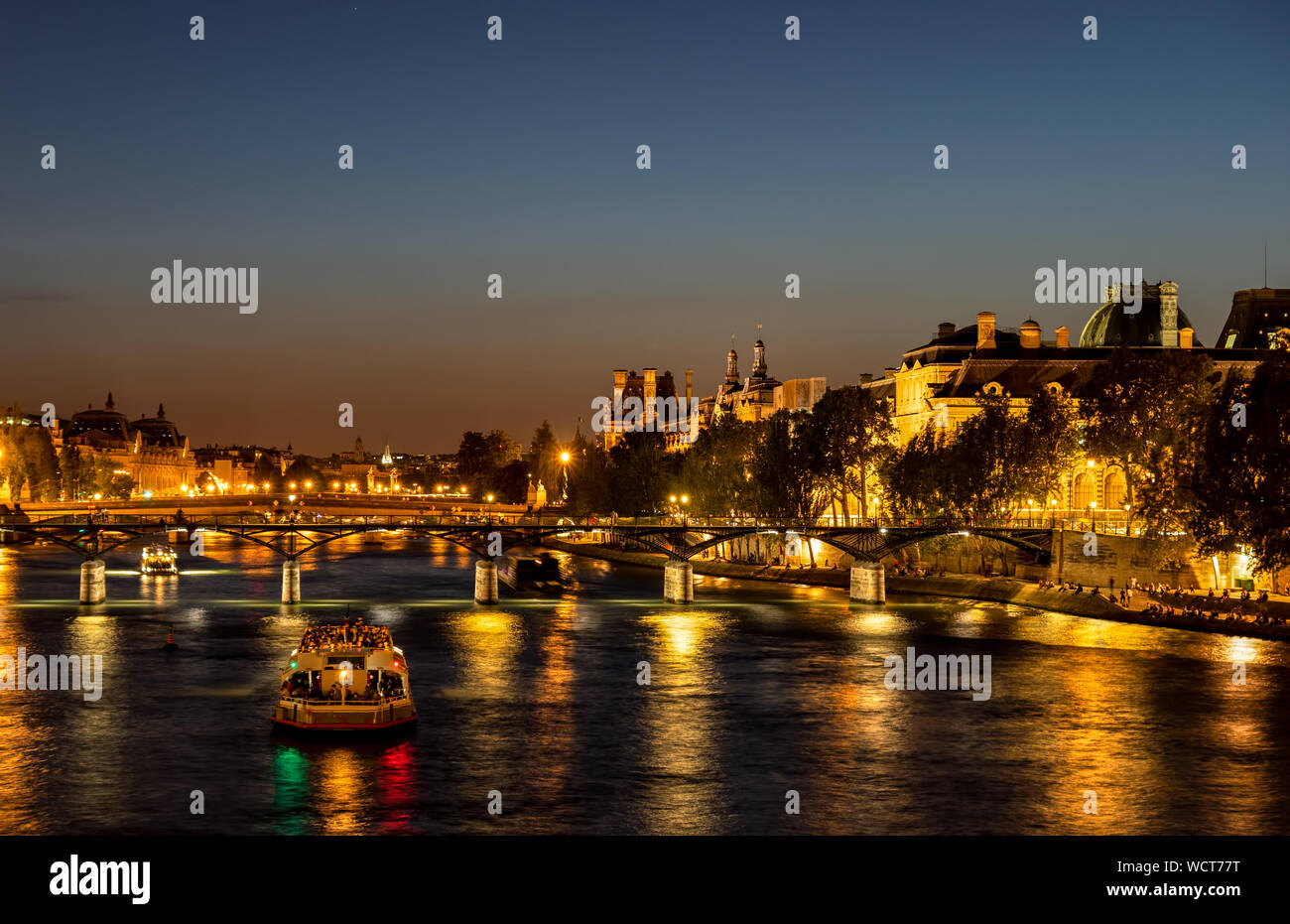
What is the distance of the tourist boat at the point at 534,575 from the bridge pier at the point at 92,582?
27847mm

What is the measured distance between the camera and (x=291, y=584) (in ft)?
277

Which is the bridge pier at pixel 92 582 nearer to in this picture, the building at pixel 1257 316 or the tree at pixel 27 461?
the tree at pixel 27 461

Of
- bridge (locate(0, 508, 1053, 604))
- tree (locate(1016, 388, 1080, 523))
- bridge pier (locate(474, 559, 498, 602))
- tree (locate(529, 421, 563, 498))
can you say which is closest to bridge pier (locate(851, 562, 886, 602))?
bridge (locate(0, 508, 1053, 604))

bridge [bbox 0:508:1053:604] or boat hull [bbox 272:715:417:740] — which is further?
bridge [bbox 0:508:1053:604]

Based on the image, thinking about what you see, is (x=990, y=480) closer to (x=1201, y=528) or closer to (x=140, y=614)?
(x=1201, y=528)

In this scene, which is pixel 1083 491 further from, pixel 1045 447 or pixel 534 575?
pixel 534 575

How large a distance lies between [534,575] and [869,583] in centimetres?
2623

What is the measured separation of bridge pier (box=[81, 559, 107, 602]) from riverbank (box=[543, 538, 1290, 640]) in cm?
4576

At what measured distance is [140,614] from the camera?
79.0 meters

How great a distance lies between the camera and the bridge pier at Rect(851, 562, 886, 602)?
278 ft

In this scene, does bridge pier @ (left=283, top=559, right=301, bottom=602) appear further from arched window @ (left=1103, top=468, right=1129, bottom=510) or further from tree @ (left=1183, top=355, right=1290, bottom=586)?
arched window @ (left=1103, top=468, right=1129, bottom=510)

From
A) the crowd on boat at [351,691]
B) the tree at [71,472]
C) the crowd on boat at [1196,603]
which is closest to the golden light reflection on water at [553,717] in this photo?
the crowd on boat at [351,691]

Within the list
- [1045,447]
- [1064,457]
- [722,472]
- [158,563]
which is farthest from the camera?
[722,472]

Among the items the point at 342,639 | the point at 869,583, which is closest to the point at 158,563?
the point at 869,583
